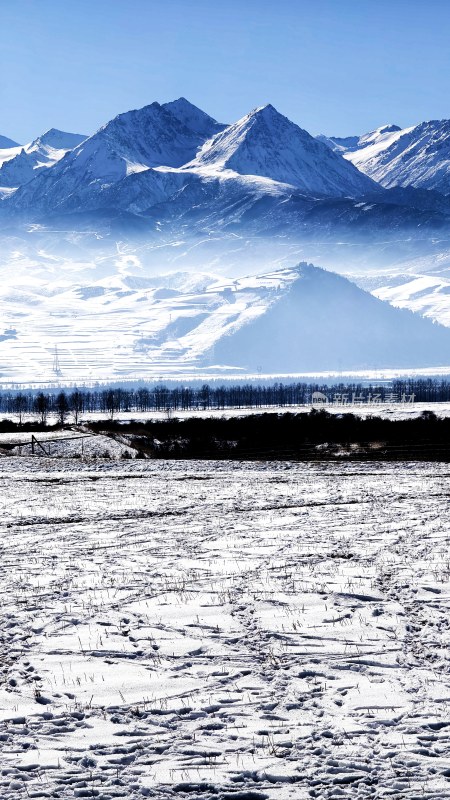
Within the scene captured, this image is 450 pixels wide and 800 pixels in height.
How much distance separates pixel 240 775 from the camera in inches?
403

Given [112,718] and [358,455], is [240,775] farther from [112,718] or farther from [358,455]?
[358,455]

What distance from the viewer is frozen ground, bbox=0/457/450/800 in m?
10.4

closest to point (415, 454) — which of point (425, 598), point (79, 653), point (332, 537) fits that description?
point (332, 537)

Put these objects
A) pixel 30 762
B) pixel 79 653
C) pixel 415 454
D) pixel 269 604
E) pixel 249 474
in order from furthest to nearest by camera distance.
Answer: pixel 415 454 → pixel 249 474 → pixel 269 604 → pixel 79 653 → pixel 30 762

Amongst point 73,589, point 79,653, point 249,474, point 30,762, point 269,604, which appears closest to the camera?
point 30,762

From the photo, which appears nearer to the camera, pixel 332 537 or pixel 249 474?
pixel 332 537

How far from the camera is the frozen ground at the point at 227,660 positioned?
10.4 metres

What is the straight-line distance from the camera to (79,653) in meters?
14.7

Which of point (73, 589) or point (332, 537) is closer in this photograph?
point (73, 589)

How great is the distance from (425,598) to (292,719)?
710 centimetres

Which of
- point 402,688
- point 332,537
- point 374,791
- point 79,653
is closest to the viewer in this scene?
point 374,791

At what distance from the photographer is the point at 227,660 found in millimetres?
14188

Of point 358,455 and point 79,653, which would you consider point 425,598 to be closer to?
point 79,653

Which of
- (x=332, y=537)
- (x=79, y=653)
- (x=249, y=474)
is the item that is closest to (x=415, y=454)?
(x=249, y=474)
